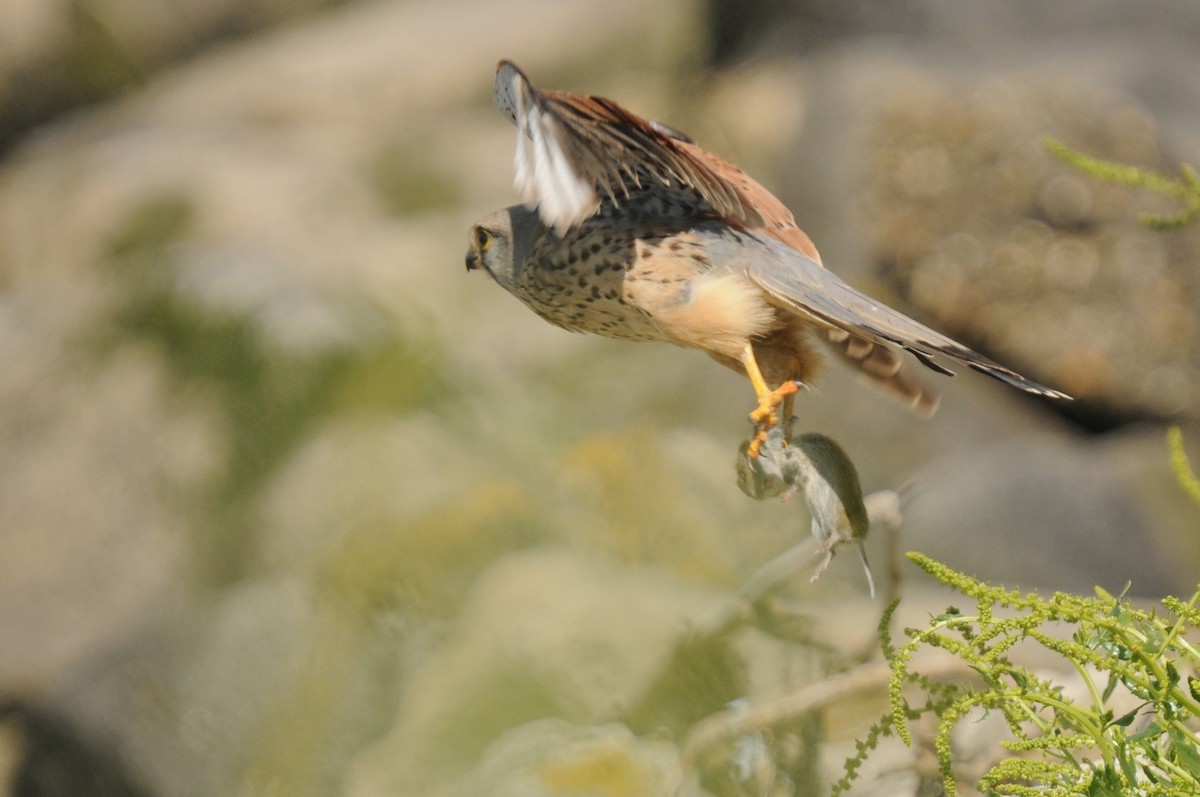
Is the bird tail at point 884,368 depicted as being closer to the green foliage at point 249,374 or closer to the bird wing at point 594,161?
the bird wing at point 594,161

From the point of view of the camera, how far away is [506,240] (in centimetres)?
147

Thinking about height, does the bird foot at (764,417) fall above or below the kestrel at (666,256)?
below

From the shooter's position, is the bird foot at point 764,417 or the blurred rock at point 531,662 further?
the blurred rock at point 531,662

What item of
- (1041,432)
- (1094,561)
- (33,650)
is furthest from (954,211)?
(33,650)

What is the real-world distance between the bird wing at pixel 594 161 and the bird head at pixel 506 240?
0.11 m

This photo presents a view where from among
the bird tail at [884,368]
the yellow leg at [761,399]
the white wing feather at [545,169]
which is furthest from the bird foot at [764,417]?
the white wing feather at [545,169]

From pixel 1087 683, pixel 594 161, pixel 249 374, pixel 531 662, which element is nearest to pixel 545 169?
pixel 594 161

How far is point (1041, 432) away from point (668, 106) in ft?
7.59

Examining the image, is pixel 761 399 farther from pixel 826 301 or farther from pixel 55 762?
pixel 55 762

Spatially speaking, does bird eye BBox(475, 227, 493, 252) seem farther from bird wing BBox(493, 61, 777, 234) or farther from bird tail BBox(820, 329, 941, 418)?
bird tail BBox(820, 329, 941, 418)

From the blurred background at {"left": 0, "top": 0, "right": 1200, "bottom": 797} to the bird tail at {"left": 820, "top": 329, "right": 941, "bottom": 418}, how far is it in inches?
34.2

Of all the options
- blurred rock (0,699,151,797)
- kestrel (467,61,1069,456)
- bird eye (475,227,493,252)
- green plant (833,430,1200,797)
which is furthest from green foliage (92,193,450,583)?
green plant (833,430,1200,797)

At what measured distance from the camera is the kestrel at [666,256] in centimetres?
119

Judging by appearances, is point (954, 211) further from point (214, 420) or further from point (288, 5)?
point (288, 5)
